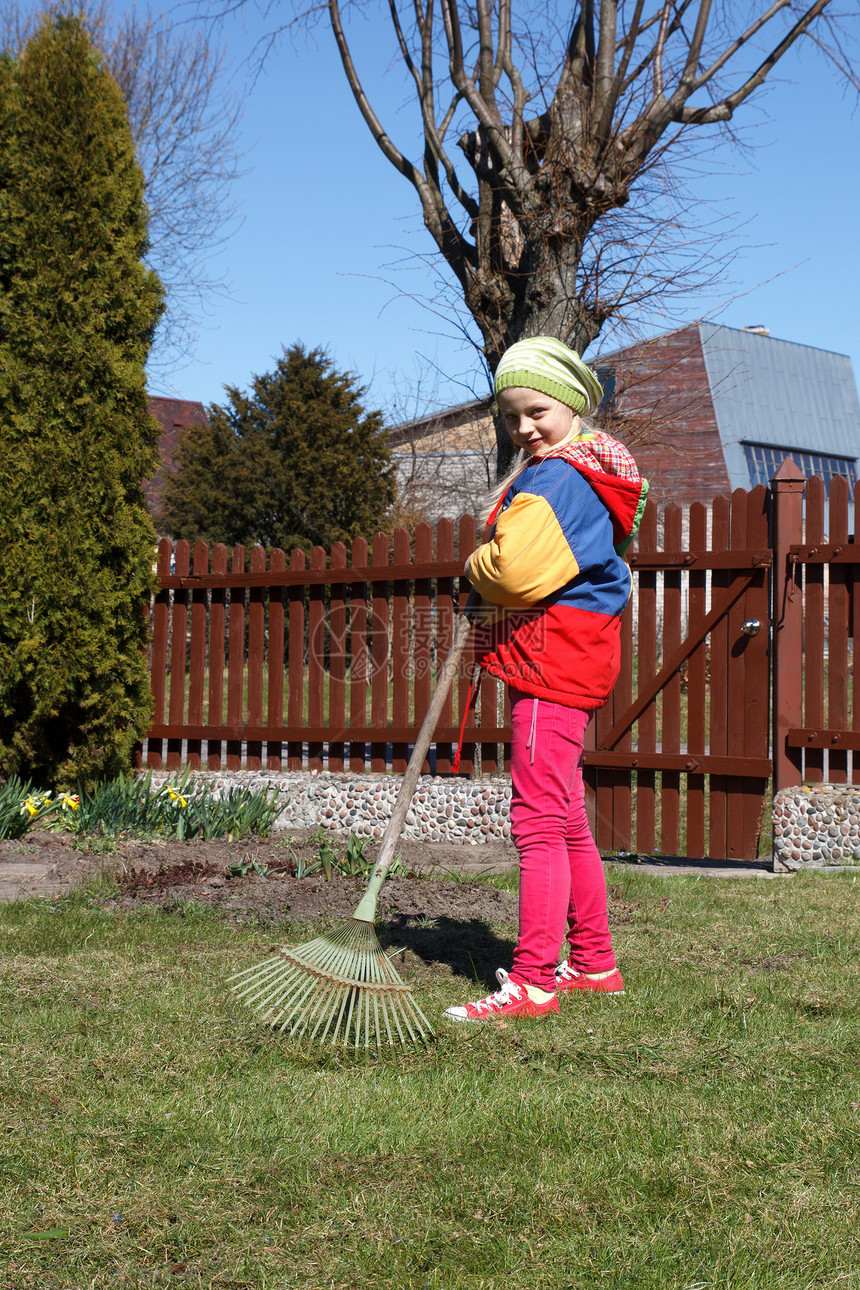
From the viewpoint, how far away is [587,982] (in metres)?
3.09

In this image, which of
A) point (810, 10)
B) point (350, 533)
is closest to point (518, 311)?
point (810, 10)

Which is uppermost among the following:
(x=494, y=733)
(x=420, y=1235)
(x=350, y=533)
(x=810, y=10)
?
(x=810, y=10)

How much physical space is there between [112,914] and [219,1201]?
2281 millimetres

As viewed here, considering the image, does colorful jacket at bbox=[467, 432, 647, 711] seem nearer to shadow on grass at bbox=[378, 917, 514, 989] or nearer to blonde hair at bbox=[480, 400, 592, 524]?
blonde hair at bbox=[480, 400, 592, 524]

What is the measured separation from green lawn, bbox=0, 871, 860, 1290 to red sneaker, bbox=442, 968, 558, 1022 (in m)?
0.05

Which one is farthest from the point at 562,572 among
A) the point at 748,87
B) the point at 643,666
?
the point at 748,87

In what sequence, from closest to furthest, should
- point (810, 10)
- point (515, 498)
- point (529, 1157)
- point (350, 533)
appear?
point (529, 1157), point (515, 498), point (810, 10), point (350, 533)

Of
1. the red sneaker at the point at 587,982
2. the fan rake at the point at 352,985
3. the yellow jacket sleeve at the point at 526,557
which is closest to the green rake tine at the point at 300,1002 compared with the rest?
the fan rake at the point at 352,985

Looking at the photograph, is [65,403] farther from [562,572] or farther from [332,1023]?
[332,1023]

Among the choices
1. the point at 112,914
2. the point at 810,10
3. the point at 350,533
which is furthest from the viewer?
the point at 350,533

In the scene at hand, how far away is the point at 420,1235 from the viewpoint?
5.86ft

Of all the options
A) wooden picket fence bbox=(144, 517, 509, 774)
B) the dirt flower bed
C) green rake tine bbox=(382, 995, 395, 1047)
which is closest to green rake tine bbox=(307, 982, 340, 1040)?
green rake tine bbox=(382, 995, 395, 1047)

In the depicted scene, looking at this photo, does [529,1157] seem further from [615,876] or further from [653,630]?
[653,630]

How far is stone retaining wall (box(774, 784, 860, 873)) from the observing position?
525 cm
